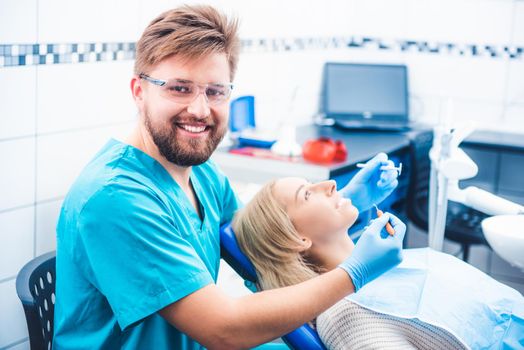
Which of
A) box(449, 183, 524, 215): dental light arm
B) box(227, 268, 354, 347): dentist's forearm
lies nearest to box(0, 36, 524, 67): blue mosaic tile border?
box(227, 268, 354, 347): dentist's forearm

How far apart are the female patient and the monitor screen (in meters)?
1.90

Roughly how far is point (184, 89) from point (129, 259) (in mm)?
413

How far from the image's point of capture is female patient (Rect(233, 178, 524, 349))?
64.1 inches

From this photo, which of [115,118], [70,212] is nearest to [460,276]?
[70,212]

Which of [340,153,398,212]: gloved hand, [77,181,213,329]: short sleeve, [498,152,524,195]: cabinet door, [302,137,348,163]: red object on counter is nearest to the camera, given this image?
[77,181,213,329]: short sleeve

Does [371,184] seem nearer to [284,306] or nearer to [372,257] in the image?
[372,257]

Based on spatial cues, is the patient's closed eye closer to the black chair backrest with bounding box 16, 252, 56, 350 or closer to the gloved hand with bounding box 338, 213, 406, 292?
the gloved hand with bounding box 338, 213, 406, 292

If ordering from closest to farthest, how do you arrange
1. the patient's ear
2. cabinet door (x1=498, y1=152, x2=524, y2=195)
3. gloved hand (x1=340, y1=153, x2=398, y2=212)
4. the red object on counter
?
the patient's ear, gloved hand (x1=340, y1=153, x2=398, y2=212), the red object on counter, cabinet door (x1=498, y1=152, x2=524, y2=195)

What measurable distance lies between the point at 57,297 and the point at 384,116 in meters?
2.50

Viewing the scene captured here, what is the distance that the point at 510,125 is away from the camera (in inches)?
148

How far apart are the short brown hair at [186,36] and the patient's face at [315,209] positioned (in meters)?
0.39

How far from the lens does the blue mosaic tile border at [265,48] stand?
6.82ft

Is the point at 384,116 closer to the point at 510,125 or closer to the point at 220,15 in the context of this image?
the point at 510,125

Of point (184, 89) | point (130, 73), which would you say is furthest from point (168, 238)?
point (130, 73)
